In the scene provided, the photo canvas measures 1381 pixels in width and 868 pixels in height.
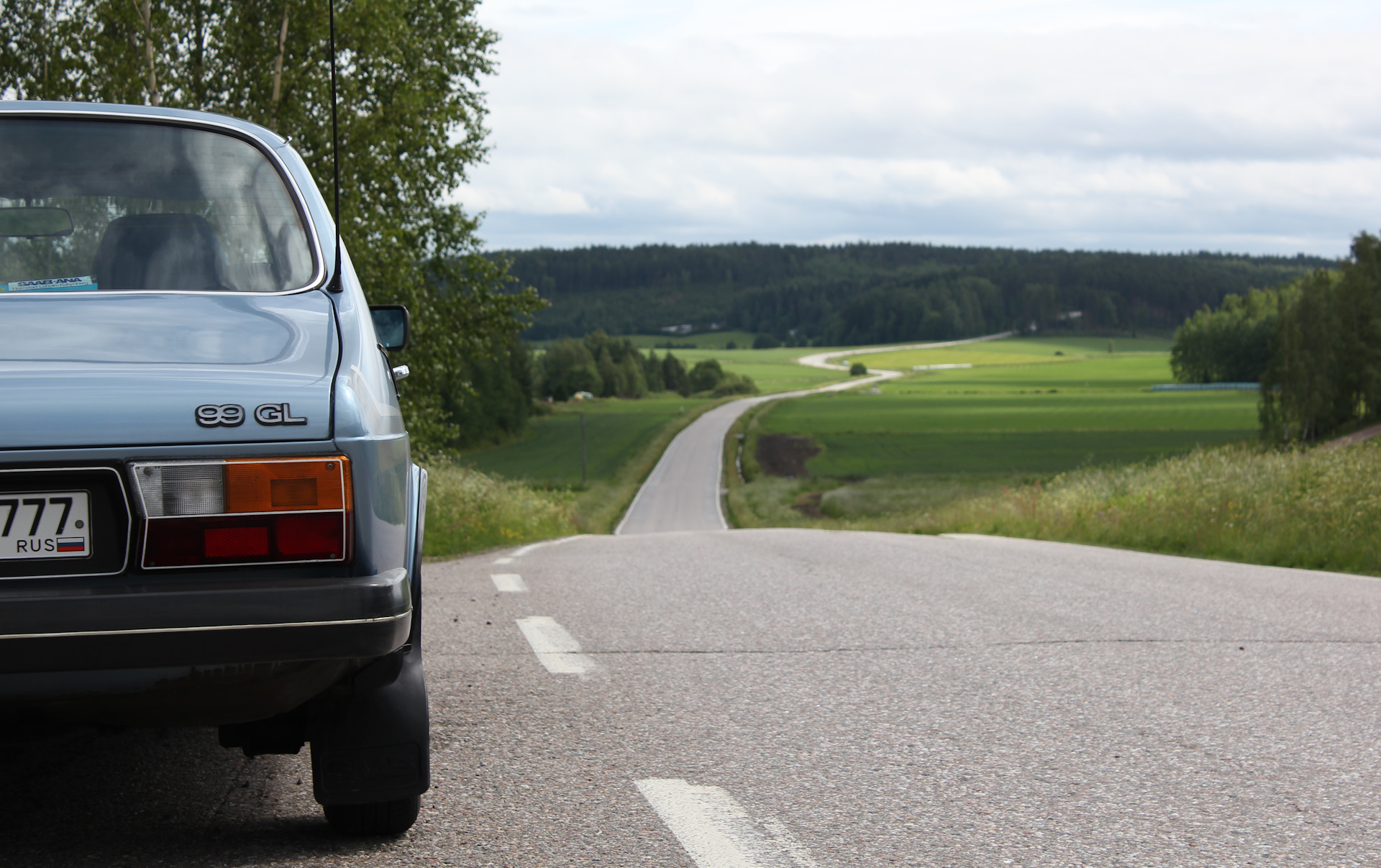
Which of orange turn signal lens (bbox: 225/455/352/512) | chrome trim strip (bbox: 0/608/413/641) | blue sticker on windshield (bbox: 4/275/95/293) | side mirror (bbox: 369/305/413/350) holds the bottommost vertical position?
chrome trim strip (bbox: 0/608/413/641)

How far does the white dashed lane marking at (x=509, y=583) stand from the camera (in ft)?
27.9

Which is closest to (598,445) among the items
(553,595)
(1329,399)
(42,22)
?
(1329,399)

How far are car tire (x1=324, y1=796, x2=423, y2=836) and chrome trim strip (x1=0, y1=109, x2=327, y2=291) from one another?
55.1 inches

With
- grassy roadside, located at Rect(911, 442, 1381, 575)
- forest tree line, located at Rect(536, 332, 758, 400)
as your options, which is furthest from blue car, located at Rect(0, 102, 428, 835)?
forest tree line, located at Rect(536, 332, 758, 400)

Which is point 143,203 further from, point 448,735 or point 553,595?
point 553,595

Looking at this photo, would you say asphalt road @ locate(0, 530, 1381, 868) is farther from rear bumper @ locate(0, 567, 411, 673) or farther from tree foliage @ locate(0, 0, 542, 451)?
tree foliage @ locate(0, 0, 542, 451)

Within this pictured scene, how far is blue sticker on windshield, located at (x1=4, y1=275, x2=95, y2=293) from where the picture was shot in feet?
10.8

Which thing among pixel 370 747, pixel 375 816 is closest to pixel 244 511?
pixel 370 747

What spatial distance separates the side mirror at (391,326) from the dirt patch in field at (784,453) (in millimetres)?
61480

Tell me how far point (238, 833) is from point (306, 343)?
1.38 m

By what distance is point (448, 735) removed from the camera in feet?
14.4

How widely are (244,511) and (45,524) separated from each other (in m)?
0.39

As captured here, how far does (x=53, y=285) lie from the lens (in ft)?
11.0

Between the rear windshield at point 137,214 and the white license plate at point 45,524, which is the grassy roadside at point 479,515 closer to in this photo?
the rear windshield at point 137,214
